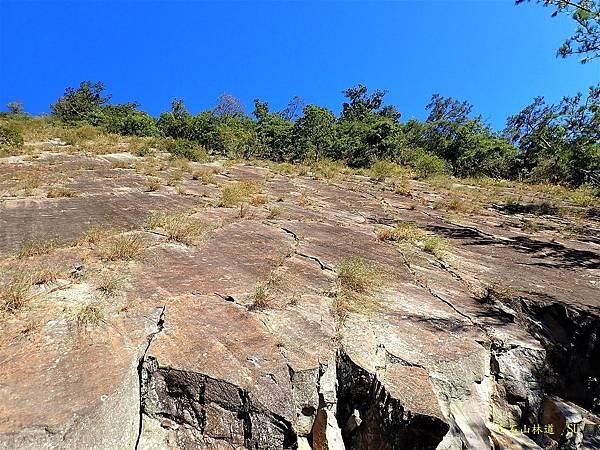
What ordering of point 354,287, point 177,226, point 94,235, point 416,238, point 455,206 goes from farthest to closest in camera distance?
point 455,206 < point 416,238 < point 177,226 < point 94,235 < point 354,287

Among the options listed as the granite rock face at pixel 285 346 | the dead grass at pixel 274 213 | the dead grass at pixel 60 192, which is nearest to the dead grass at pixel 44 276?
the granite rock face at pixel 285 346

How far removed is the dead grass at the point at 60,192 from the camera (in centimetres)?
743

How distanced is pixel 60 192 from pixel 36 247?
3.50m

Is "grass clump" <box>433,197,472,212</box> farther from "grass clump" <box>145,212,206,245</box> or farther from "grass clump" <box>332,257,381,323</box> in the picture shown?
"grass clump" <box>145,212,206,245</box>

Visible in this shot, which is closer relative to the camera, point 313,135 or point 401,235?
point 401,235

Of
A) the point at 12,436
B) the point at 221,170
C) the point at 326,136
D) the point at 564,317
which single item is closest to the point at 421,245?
the point at 564,317

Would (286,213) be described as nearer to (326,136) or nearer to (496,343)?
(496,343)

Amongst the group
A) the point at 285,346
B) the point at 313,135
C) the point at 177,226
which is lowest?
the point at 285,346

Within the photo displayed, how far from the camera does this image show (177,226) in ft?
18.8

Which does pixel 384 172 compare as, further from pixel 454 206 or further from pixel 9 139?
pixel 9 139

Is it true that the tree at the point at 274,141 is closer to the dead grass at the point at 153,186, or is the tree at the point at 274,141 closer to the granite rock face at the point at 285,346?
the dead grass at the point at 153,186

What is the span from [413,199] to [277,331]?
8.66 meters

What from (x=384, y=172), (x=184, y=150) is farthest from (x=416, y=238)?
(x=184, y=150)

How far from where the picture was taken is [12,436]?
7.18ft
